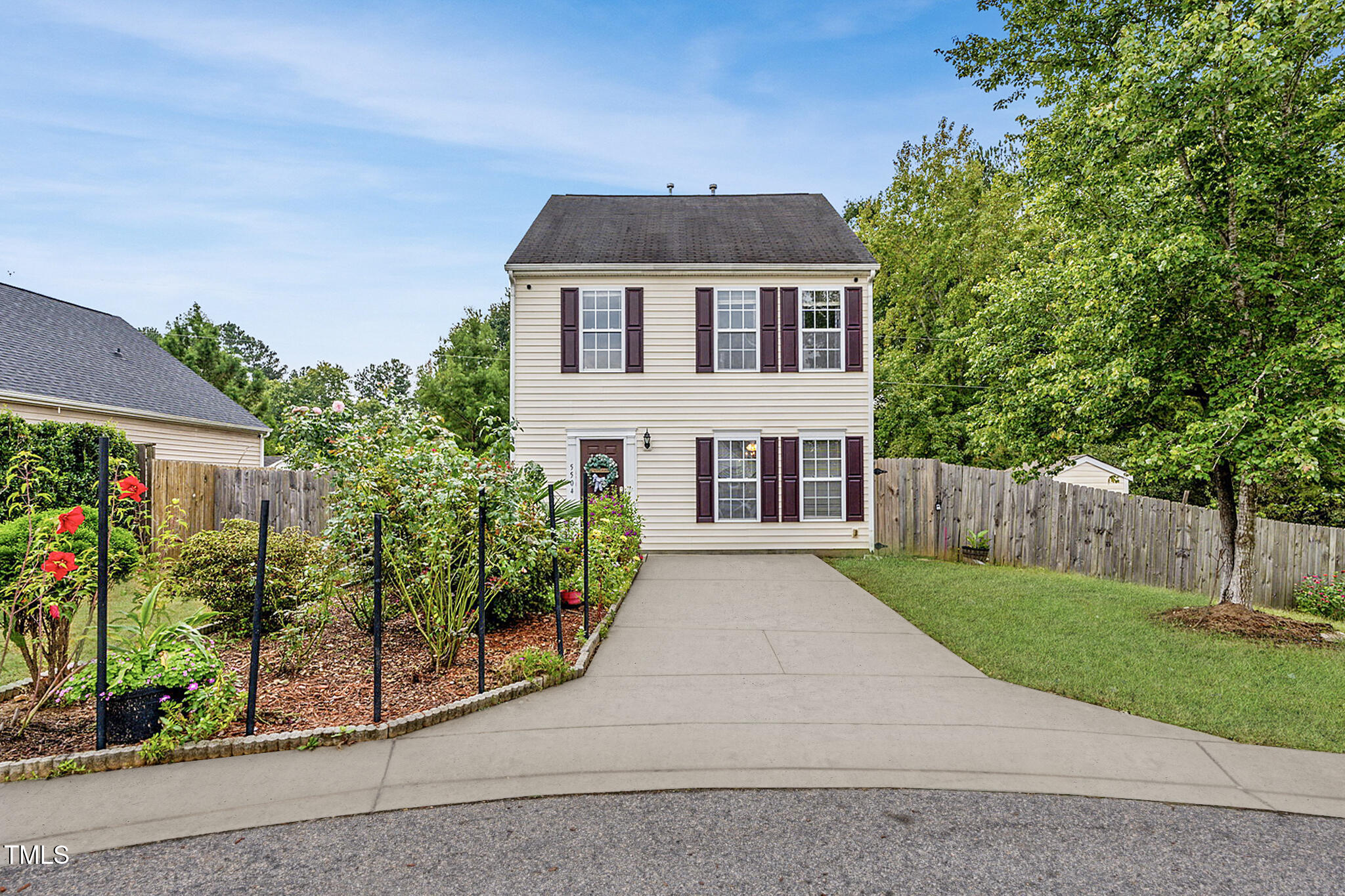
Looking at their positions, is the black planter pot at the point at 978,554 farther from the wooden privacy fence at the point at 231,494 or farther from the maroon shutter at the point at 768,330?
the wooden privacy fence at the point at 231,494

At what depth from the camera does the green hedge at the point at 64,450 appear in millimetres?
8047

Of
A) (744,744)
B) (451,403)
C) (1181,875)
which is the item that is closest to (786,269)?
(744,744)

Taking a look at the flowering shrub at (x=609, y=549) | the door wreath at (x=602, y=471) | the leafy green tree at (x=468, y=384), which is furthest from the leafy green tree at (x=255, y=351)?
the flowering shrub at (x=609, y=549)

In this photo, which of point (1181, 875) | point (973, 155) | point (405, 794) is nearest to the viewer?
point (1181, 875)

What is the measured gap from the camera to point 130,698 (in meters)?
3.53

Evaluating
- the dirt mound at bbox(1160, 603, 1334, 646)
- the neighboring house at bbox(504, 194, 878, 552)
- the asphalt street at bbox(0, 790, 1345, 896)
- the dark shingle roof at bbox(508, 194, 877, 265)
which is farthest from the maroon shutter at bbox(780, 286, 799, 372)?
the asphalt street at bbox(0, 790, 1345, 896)

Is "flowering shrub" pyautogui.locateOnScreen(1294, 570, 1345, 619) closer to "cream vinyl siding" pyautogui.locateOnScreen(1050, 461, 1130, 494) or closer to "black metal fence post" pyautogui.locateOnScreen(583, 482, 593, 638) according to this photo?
"cream vinyl siding" pyautogui.locateOnScreen(1050, 461, 1130, 494)

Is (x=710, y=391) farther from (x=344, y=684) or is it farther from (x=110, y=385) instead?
(x=110, y=385)

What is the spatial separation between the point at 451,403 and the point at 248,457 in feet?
20.5

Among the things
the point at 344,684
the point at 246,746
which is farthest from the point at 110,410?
the point at 246,746

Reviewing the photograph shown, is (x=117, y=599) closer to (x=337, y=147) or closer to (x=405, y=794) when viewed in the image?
(x=405, y=794)

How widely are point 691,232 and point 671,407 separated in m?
3.77

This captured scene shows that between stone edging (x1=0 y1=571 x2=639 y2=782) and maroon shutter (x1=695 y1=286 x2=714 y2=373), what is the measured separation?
27.6 feet

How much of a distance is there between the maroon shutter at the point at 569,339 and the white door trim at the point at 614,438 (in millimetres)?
1131
